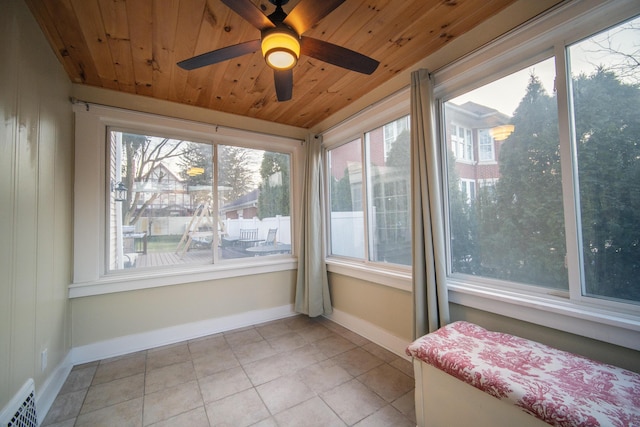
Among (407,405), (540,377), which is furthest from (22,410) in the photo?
(540,377)

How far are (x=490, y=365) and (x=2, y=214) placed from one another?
2.58 meters

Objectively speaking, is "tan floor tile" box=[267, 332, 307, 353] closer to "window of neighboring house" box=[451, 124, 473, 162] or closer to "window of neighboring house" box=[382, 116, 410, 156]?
"window of neighboring house" box=[382, 116, 410, 156]

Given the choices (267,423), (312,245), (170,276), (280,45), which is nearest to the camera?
(280,45)

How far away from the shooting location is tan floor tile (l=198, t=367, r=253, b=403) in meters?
1.88

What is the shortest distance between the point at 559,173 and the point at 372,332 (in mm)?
2041

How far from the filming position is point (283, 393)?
73.7 inches

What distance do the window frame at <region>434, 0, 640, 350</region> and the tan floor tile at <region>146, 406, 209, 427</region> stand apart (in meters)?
1.91

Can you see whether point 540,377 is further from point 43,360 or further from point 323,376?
point 43,360

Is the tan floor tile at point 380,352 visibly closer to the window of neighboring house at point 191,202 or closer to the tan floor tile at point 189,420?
the tan floor tile at point 189,420

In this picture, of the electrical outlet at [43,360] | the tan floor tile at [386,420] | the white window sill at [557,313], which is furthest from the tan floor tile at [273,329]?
the white window sill at [557,313]

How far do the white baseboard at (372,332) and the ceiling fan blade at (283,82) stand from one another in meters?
2.30

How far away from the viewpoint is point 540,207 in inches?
61.2

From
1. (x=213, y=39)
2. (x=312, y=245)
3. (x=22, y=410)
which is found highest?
(x=213, y=39)

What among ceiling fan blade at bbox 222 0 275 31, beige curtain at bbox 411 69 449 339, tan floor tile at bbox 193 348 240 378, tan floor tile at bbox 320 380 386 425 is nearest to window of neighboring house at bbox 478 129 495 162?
beige curtain at bbox 411 69 449 339
